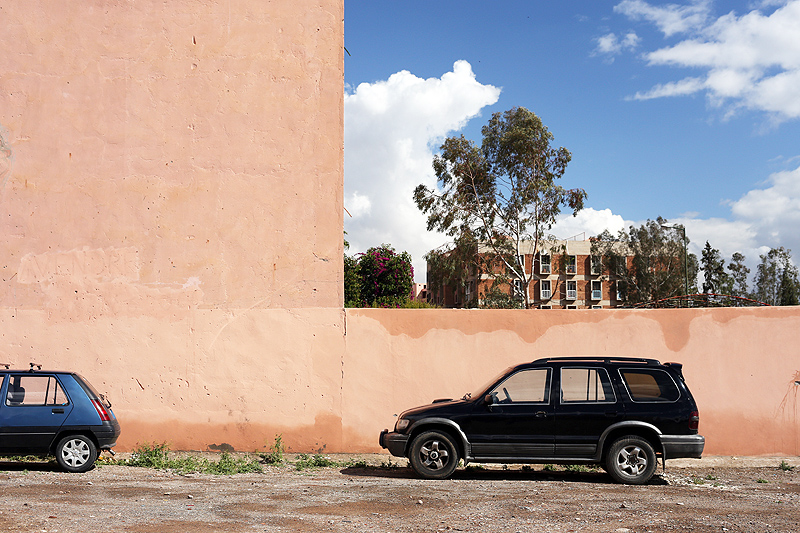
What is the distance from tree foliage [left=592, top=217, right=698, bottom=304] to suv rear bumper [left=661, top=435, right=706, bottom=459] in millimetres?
46685

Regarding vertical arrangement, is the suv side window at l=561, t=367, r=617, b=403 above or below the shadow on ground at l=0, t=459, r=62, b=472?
above

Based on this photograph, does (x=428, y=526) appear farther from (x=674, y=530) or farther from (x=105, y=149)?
(x=105, y=149)

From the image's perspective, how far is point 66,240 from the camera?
11367mm

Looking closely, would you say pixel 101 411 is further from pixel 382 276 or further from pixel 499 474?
pixel 382 276

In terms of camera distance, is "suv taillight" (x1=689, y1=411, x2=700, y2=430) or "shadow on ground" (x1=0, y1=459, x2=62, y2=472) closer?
"suv taillight" (x1=689, y1=411, x2=700, y2=430)

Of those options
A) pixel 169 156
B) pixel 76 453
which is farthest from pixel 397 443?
pixel 169 156

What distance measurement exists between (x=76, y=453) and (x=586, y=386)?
7.13 m

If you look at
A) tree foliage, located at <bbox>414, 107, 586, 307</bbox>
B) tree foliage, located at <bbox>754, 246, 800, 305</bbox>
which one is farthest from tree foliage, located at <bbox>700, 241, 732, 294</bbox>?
tree foliage, located at <bbox>414, 107, 586, 307</bbox>

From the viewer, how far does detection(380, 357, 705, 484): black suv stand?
869 cm

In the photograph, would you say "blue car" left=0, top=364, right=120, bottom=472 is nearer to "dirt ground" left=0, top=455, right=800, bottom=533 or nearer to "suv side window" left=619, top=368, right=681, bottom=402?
"dirt ground" left=0, top=455, right=800, bottom=533

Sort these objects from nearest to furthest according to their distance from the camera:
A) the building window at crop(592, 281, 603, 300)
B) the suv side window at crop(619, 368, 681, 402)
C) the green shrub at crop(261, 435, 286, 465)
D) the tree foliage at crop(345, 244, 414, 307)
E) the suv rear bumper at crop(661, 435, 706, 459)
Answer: the suv rear bumper at crop(661, 435, 706, 459), the suv side window at crop(619, 368, 681, 402), the green shrub at crop(261, 435, 286, 465), the tree foliage at crop(345, 244, 414, 307), the building window at crop(592, 281, 603, 300)

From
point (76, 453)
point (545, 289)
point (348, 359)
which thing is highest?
point (545, 289)

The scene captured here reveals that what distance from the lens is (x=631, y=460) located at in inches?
344

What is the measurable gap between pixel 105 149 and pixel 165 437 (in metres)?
5.15
